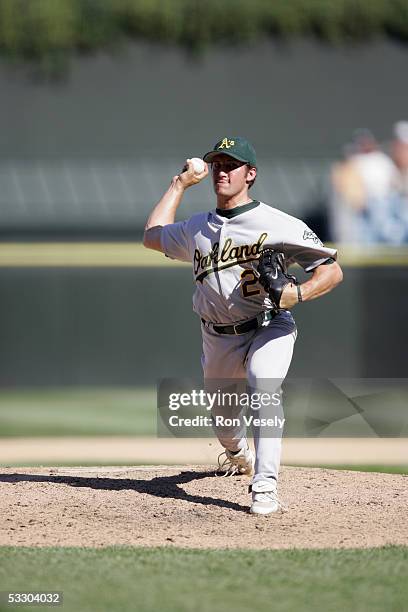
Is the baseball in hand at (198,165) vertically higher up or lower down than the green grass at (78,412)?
higher up

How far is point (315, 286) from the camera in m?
4.27

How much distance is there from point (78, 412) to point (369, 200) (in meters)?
3.27

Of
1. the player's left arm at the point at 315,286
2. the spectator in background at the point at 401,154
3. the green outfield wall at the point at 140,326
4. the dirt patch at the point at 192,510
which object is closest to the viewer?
the dirt patch at the point at 192,510

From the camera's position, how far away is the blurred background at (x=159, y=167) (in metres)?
10.2

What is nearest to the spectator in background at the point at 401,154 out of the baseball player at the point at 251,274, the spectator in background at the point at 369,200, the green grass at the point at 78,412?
the spectator in background at the point at 369,200

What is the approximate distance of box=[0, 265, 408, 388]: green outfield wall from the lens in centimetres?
1022

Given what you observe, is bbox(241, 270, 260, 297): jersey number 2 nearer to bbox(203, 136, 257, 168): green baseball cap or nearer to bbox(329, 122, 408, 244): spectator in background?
bbox(203, 136, 257, 168): green baseball cap

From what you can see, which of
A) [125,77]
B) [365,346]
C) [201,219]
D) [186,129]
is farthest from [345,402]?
[201,219]

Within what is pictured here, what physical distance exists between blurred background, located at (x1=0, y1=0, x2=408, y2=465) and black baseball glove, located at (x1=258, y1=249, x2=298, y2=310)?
16.6 feet

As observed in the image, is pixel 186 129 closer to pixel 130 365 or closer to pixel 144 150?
pixel 144 150

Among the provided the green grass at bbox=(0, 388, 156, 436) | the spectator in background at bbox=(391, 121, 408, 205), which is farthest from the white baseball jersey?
the spectator in background at bbox=(391, 121, 408, 205)

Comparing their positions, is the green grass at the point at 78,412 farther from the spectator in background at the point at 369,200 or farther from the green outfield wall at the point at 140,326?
the spectator in background at the point at 369,200

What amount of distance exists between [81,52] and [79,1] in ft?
1.59

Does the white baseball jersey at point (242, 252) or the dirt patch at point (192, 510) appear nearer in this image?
the dirt patch at point (192, 510)
